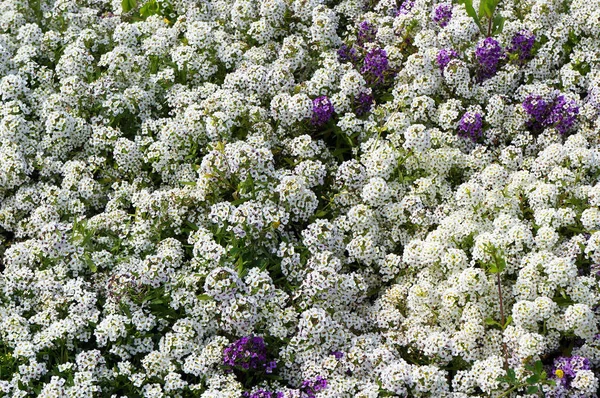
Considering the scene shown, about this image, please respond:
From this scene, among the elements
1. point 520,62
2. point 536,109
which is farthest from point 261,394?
point 520,62

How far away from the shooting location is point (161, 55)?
8.05m

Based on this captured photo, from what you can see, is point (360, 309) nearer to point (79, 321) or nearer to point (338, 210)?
point (338, 210)

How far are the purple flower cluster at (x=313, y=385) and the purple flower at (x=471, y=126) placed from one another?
251cm

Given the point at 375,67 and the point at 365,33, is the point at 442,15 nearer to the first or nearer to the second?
the point at 365,33

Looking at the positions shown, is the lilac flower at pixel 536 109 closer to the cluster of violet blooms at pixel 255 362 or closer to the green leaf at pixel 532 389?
the green leaf at pixel 532 389

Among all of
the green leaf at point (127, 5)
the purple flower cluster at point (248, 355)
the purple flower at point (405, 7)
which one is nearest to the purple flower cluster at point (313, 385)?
the purple flower cluster at point (248, 355)

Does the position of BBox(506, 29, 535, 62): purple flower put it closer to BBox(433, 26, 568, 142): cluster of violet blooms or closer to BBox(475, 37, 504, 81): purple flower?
BBox(433, 26, 568, 142): cluster of violet blooms

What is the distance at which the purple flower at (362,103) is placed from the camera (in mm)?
7246

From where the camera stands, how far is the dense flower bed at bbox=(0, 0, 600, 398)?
554 cm

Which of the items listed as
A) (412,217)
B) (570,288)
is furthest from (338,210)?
(570,288)

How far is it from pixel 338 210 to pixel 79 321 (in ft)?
6.80

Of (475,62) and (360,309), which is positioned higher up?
(475,62)

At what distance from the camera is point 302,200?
6.39 metres

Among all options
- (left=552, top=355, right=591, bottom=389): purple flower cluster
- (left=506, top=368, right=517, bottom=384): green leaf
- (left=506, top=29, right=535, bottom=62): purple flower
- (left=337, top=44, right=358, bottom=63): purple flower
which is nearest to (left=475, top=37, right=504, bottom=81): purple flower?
(left=506, top=29, right=535, bottom=62): purple flower
